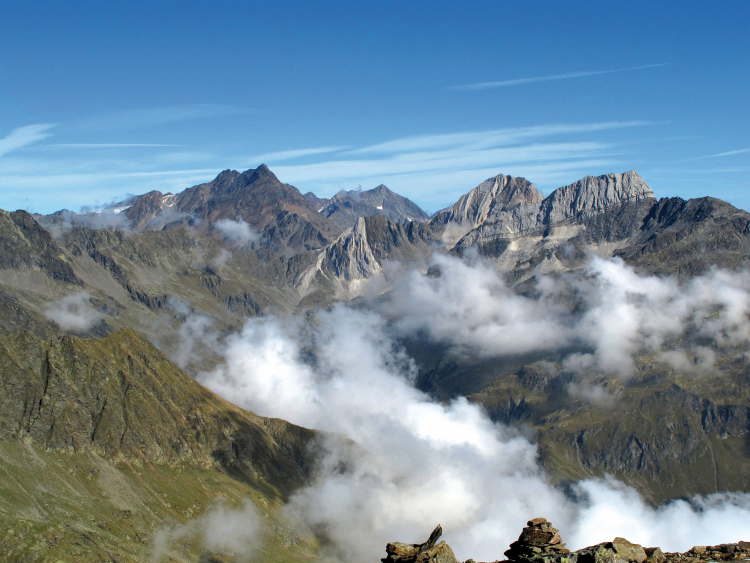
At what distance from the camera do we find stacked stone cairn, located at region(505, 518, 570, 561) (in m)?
65.2

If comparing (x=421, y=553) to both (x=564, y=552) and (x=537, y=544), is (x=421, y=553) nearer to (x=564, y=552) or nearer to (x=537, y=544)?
(x=537, y=544)

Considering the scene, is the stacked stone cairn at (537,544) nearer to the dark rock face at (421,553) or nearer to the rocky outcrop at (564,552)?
the rocky outcrop at (564,552)

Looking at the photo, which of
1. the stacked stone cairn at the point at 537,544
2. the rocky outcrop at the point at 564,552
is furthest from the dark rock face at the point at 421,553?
the stacked stone cairn at the point at 537,544

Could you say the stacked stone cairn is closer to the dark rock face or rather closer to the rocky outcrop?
the rocky outcrop

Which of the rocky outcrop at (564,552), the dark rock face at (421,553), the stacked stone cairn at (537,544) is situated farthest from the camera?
the dark rock face at (421,553)

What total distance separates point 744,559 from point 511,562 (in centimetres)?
2258

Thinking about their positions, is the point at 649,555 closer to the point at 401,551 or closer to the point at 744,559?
the point at 744,559

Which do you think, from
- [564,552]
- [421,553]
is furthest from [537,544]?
[421,553]

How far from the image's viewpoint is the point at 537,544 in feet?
220

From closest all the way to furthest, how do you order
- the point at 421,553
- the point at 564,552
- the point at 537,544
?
the point at 564,552, the point at 537,544, the point at 421,553

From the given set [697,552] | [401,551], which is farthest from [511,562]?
[697,552]

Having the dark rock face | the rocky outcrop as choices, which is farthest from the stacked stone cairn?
the dark rock face

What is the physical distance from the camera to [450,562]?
68000mm

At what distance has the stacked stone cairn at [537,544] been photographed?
214 ft
